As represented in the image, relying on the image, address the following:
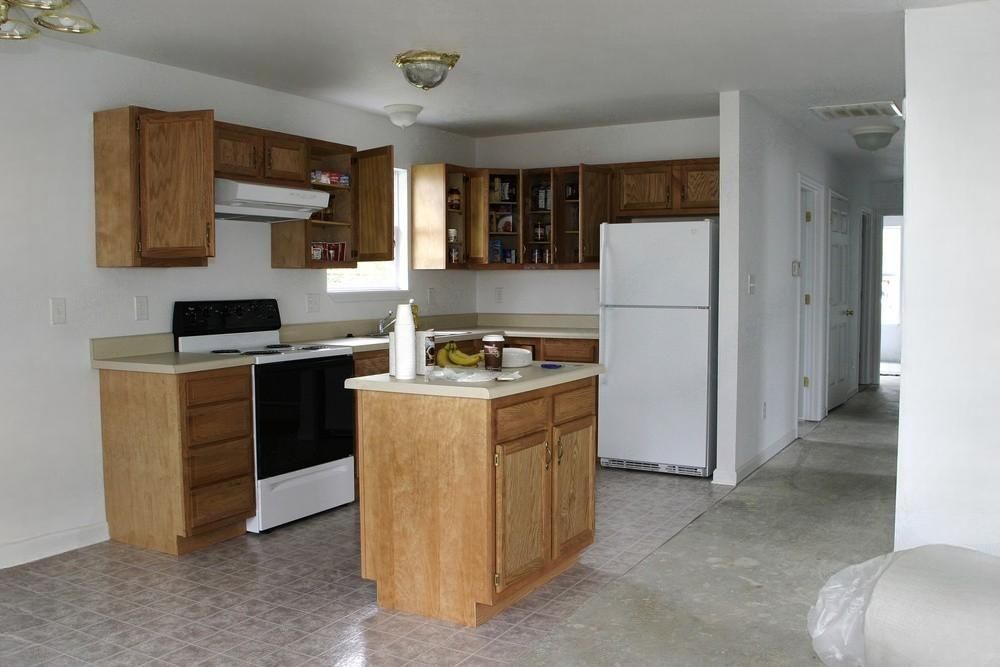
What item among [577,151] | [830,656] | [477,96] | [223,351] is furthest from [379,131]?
[830,656]

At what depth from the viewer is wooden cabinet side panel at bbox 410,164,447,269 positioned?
6297mm

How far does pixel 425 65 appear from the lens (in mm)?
3465

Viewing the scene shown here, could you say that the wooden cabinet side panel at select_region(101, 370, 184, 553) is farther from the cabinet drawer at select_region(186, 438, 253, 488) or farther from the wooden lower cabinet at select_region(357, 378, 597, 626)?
the wooden lower cabinet at select_region(357, 378, 597, 626)

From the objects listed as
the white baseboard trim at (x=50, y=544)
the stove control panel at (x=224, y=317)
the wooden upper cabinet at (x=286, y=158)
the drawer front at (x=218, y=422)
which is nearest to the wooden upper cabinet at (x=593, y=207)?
the wooden upper cabinet at (x=286, y=158)

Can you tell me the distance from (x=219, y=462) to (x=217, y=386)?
0.38m

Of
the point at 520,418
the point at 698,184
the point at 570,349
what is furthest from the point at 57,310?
the point at 698,184

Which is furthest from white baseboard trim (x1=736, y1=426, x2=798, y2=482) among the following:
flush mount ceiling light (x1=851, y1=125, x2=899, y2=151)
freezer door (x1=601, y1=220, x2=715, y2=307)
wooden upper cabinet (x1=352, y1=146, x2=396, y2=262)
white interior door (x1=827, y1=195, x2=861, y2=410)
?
wooden upper cabinet (x1=352, y1=146, x2=396, y2=262)

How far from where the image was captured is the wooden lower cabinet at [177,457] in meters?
3.99

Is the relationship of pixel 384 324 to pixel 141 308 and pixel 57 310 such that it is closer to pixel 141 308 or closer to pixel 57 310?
pixel 141 308

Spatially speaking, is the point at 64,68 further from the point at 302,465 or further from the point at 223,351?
the point at 302,465

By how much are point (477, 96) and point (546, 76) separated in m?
0.68

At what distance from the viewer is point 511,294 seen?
708cm

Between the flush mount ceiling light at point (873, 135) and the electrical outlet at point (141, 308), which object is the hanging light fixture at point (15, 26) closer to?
the electrical outlet at point (141, 308)

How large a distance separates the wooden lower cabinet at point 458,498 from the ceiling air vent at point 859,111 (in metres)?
3.52
